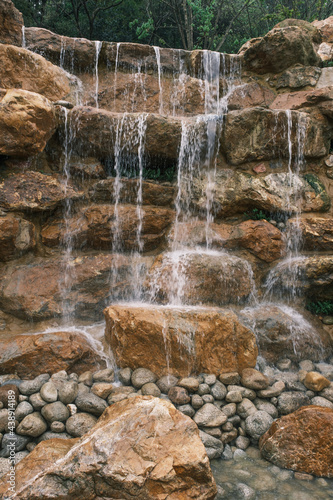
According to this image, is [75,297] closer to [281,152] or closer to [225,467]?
[225,467]

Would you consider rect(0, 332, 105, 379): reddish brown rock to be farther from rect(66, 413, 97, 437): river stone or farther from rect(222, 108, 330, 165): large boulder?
rect(222, 108, 330, 165): large boulder

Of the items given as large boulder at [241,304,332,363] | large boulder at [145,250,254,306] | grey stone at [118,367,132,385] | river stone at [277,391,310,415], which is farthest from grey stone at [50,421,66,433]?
large boulder at [241,304,332,363]

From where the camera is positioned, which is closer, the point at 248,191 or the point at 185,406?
the point at 185,406

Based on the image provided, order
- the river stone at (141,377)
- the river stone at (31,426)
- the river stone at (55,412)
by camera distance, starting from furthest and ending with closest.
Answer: the river stone at (141,377) → the river stone at (55,412) → the river stone at (31,426)

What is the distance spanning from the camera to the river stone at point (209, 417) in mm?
3955

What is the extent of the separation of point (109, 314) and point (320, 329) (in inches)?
133

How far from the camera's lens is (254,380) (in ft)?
14.7

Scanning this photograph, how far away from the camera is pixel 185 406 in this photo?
4.11 meters

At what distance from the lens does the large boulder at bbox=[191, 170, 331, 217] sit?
6719mm

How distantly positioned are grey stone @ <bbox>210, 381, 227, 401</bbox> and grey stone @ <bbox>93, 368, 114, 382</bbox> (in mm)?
1242

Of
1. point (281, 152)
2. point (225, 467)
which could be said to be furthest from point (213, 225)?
point (225, 467)

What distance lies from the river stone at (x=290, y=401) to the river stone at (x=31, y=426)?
2.66 m

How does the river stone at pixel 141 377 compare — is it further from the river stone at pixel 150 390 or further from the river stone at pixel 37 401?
the river stone at pixel 37 401

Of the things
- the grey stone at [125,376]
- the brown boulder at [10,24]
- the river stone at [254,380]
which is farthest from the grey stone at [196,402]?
the brown boulder at [10,24]
